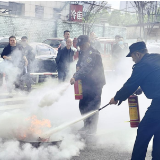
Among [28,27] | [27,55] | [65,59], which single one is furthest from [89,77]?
[28,27]

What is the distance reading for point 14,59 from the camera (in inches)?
356

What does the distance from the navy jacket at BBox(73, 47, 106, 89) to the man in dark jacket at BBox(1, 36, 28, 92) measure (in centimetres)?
369

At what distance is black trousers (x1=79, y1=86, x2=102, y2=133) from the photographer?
5.80 meters

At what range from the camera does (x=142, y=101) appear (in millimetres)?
8938

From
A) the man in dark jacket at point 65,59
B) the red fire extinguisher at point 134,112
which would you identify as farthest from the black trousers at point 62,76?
the red fire extinguisher at point 134,112

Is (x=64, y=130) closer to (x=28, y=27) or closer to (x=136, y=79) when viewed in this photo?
(x=136, y=79)

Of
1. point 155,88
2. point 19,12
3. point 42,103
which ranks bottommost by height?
point 42,103

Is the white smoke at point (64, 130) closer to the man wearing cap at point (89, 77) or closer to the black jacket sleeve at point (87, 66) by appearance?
the man wearing cap at point (89, 77)

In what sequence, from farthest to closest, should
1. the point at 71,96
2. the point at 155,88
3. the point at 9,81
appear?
the point at 9,81 < the point at 71,96 < the point at 155,88

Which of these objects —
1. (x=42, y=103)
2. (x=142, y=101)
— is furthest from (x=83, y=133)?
(x=142, y=101)

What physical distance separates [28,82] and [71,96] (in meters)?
1.69

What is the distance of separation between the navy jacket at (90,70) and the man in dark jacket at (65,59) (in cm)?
240

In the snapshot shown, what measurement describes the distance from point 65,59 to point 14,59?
5.78 feet

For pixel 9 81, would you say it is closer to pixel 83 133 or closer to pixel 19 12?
pixel 83 133
